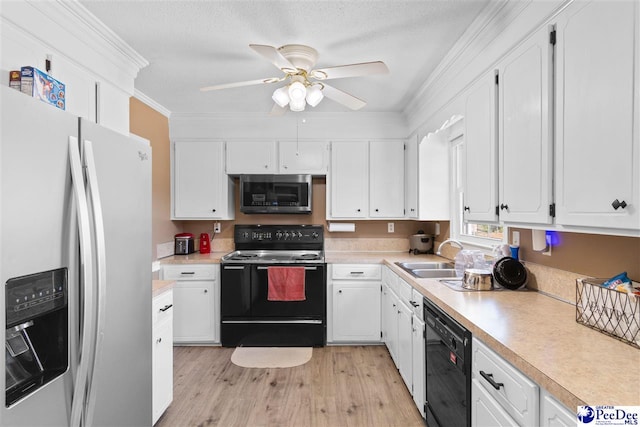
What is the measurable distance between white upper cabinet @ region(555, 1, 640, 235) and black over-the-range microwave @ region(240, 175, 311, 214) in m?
2.55

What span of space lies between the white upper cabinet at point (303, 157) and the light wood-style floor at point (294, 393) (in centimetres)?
187

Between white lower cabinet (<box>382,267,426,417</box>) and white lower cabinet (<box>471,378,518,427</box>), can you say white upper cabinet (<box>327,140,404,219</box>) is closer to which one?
white lower cabinet (<box>382,267,426,417</box>)

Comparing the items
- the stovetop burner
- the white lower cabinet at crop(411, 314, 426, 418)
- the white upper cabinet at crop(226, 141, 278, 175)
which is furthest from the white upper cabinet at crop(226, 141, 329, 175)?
the white lower cabinet at crop(411, 314, 426, 418)

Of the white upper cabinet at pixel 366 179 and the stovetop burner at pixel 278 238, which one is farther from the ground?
the white upper cabinet at pixel 366 179

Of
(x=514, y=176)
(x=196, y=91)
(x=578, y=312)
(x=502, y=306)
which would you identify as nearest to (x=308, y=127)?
(x=196, y=91)

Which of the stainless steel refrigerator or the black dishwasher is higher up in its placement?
the stainless steel refrigerator

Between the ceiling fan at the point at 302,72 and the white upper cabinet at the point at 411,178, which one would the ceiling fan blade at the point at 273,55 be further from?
the white upper cabinet at the point at 411,178

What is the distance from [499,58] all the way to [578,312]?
4.24 ft

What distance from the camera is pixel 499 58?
5.80 feet

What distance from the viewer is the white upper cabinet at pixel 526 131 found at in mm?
1377

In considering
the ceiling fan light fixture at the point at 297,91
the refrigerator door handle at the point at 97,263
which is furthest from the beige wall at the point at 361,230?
the refrigerator door handle at the point at 97,263

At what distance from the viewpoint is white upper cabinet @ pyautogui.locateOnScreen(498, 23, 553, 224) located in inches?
54.2

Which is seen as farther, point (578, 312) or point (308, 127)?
point (308, 127)

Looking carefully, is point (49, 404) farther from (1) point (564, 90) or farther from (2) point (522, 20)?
(2) point (522, 20)
